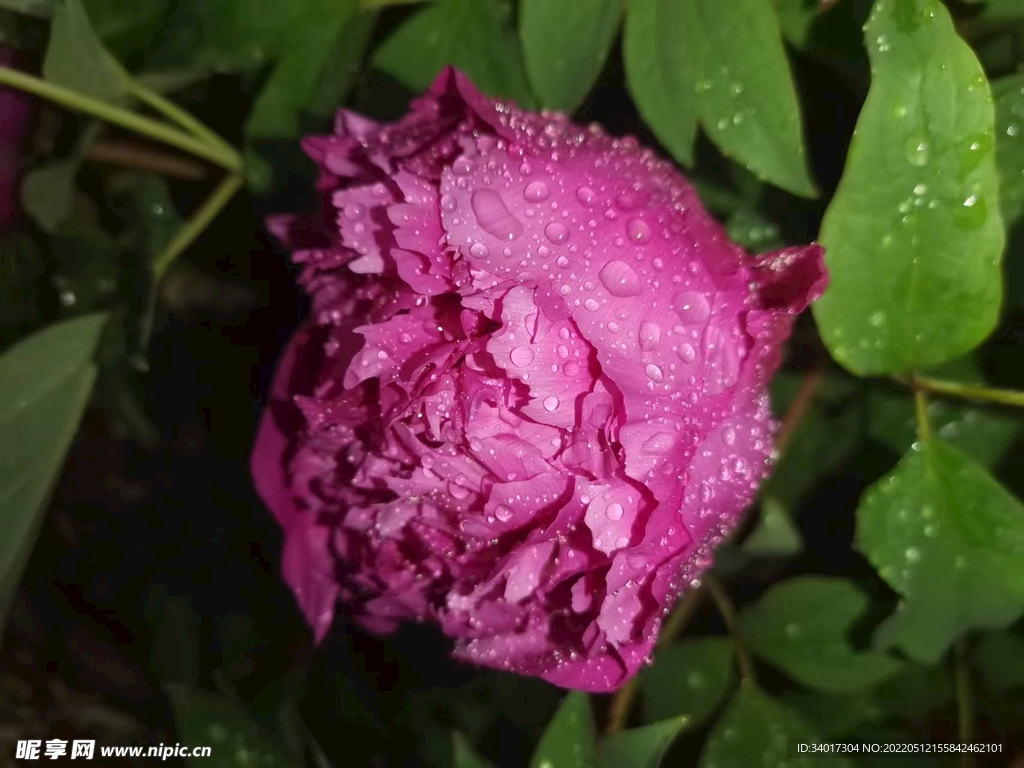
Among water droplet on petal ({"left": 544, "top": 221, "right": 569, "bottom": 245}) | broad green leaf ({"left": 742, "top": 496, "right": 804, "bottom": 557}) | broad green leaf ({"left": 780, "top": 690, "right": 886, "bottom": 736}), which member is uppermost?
water droplet on petal ({"left": 544, "top": 221, "right": 569, "bottom": 245})

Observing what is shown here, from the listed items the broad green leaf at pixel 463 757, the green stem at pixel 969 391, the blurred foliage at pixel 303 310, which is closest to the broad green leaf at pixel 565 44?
the blurred foliage at pixel 303 310

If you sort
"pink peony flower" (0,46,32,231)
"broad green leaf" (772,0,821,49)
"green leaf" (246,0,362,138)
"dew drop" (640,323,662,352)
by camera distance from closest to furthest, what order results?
"dew drop" (640,323,662,352) → "broad green leaf" (772,0,821,49) → "green leaf" (246,0,362,138) → "pink peony flower" (0,46,32,231)

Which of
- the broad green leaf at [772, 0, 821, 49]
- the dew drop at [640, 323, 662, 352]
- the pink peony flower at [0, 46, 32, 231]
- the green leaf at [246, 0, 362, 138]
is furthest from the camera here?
the pink peony flower at [0, 46, 32, 231]

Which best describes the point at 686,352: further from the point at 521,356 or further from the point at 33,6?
the point at 33,6

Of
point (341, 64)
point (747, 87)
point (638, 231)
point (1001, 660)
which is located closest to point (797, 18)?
point (747, 87)

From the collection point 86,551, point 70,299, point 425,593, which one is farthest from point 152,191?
point 425,593

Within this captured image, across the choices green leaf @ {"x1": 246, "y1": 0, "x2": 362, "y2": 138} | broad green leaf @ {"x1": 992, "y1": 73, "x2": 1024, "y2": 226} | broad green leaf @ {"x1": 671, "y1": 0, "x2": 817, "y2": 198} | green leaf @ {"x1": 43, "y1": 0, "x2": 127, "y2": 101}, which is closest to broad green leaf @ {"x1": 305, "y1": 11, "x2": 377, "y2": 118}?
green leaf @ {"x1": 246, "y1": 0, "x2": 362, "y2": 138}

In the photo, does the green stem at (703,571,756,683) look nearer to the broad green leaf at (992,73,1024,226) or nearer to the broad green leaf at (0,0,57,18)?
the broad green leaf at (992,73,1024,226)
